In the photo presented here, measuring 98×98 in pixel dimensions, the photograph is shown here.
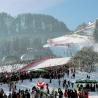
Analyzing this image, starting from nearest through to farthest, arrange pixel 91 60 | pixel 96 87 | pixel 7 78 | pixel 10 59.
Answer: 1. pixel 96 87
2. pixel 7 78
3. pixel 91 60
4. pixel 10 59

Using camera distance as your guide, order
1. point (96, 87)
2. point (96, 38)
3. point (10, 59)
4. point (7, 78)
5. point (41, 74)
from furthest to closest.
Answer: point (10, 59), point (96, 38), point (41, 74), point (7, 78), point (96, 87)

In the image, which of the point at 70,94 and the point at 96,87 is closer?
the point at 70,94

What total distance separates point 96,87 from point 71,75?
1380 centimetres

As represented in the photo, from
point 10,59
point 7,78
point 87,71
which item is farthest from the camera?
point 10,59

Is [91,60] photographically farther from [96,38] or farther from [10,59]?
[10,59]

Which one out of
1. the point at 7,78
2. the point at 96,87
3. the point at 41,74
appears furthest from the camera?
the point at 41,74

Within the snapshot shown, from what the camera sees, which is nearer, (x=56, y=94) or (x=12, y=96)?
(x=12, y=96)

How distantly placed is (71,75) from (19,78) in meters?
9.81

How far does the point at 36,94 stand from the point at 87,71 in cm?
3484

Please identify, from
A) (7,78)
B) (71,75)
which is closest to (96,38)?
(71,75)

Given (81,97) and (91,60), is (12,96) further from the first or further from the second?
(91,60)

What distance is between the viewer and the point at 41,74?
52.2m

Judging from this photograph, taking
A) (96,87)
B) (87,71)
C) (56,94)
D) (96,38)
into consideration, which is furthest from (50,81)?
(96,38)

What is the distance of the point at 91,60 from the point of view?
258ft
